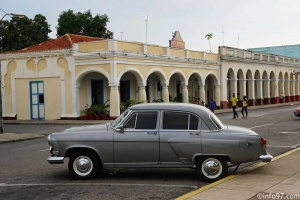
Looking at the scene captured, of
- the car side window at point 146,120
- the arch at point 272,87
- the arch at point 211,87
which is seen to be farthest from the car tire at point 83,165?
the arch at point 272,87

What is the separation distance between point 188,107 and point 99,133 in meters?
1.90

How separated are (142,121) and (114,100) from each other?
72.0 feet

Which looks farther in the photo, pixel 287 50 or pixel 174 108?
pixel 287 50

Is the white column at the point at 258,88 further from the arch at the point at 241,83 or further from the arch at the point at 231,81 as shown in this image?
the arch at the point at 231,81

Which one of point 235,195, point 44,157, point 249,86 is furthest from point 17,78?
point 235,195

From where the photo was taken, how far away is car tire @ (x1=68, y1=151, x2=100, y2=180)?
30.2ft

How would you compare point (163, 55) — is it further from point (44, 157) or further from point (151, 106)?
point (151, 106)

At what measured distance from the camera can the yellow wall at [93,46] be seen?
102ft

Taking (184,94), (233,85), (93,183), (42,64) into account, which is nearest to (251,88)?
(233,85)

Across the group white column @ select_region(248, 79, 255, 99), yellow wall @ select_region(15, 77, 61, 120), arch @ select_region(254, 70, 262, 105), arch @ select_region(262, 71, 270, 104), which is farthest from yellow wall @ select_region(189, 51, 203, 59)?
arch @ select_region(262, 71, 270, 104)

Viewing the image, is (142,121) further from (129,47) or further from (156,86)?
(156,86)

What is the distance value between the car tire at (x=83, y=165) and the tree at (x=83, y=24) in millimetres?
51369

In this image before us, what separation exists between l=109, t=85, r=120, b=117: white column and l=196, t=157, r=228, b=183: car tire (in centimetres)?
2222

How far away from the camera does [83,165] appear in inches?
364
